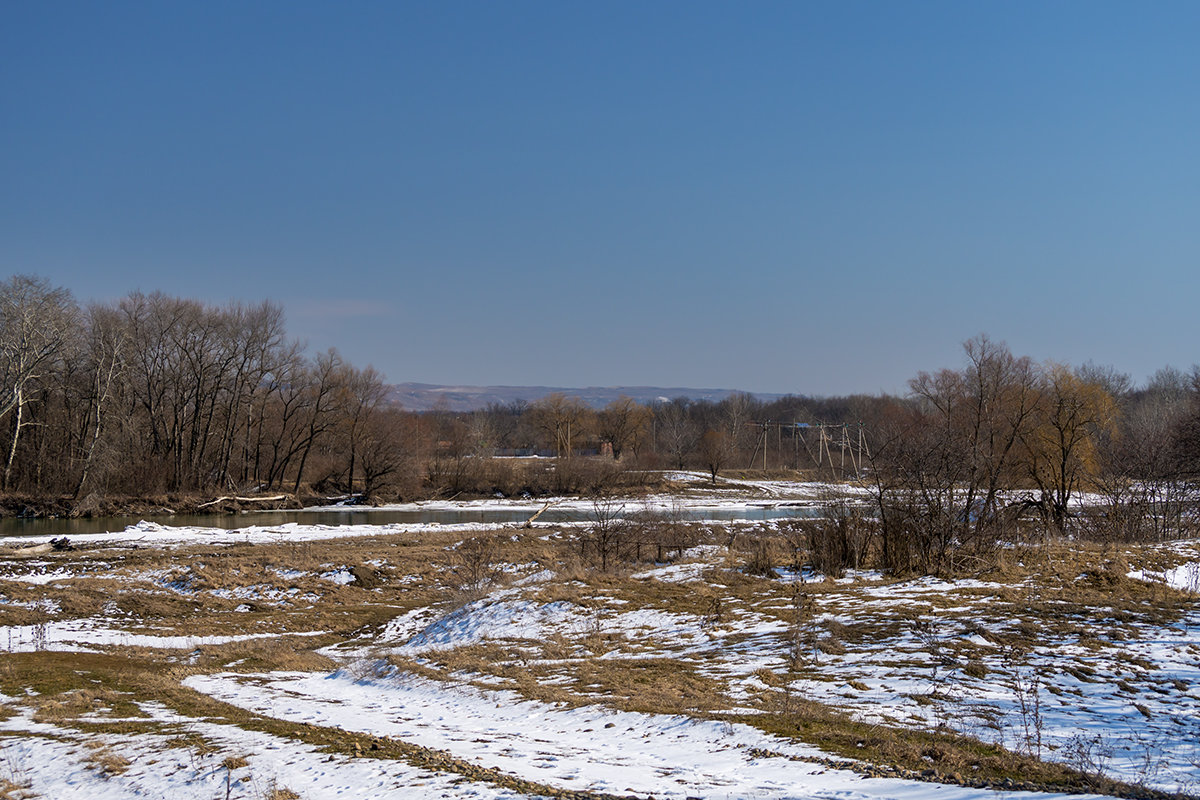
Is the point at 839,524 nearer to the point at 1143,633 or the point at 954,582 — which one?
the point at 954,582

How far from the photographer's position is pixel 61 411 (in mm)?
48188

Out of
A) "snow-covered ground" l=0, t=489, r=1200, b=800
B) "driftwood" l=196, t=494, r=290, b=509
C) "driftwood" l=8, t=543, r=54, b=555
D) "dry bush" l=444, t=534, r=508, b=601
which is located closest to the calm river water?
"driftwood" l=196, t=494, r=290, b=509

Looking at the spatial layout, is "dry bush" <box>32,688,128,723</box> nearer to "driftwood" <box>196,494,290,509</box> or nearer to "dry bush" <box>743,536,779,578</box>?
"dry bush" <box>743,536,779,578</box>

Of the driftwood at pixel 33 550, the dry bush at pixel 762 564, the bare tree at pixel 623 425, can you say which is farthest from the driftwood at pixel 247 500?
the bare tree at pixel 623 425

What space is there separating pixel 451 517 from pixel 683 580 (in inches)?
1224

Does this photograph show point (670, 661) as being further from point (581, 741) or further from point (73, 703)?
point (73, 703)

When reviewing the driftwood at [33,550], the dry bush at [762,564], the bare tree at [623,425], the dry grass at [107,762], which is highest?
the bare tree at [623,425]

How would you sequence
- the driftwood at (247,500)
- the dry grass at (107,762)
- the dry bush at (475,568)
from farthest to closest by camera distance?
the driftwood at (247,500)
the dry bush at (475,568)
the dry grass at (107,762)

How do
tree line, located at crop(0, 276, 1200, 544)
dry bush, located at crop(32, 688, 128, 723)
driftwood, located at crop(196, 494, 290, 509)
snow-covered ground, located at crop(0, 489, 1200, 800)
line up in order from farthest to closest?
1. driftwood, located at crop(196, 494, 290, 509)
2. tree line, located at crop(0, 276, 1200, 544)
3. dry bush, located at crop(32, 688, 128, 723)
4. snow-covered ground, located at crop(0, 489, 1200, 800)

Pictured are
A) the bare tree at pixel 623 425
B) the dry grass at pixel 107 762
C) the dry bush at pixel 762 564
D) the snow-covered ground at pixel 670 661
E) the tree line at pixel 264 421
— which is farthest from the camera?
the bare tree at pixel 623 425

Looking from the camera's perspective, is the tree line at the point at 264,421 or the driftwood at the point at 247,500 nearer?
the tree line at the point at 264,421

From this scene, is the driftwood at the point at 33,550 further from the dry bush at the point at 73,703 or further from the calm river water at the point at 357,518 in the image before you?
the dry bush at the point at 73,703

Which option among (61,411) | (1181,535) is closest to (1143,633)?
(1181,535)

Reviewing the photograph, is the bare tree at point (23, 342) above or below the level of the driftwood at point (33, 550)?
above
